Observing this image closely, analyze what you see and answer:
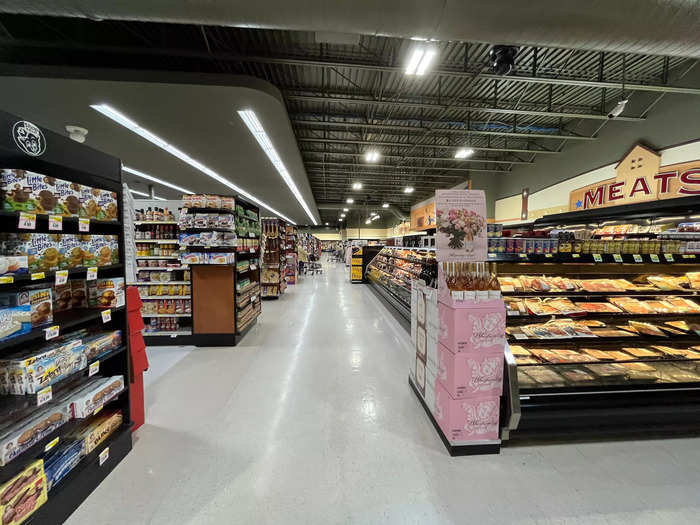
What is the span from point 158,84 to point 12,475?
507 cm

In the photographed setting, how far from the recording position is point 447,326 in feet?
7.32

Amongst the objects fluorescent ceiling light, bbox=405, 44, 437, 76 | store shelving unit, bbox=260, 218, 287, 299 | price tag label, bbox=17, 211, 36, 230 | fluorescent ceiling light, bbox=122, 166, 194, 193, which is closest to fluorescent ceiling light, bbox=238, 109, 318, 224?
store shelving unit, bbox=260, 218, 287, 299

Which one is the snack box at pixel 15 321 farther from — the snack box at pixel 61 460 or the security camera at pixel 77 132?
the security camera at pixel 77 132

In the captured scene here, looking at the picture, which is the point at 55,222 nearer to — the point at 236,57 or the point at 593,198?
the point at 236,57

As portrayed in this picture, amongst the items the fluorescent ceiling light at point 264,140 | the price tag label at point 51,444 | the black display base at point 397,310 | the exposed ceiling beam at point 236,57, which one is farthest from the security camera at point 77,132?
the black display base at point 397,310

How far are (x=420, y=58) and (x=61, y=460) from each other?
19.7 ft

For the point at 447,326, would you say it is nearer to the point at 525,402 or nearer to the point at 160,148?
the point at 525,402

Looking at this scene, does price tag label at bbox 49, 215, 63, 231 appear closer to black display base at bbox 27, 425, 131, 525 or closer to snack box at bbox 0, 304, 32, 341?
snack box at bbox 0, 304, 32, 341

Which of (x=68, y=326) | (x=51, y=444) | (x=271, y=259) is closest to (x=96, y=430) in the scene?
(x=51, y=444)

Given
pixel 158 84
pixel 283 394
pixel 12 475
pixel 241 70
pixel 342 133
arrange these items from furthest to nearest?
pixel 342 133 → pixel 241 70 → pixel 158 84 → pixel 283 394 → pixel 12 475

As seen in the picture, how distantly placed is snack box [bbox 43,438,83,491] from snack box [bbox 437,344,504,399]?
2604mm

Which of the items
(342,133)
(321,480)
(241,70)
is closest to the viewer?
(321,480)

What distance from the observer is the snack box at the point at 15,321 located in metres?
1.38

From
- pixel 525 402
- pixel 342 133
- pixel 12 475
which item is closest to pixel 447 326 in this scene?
pixel 525 402
